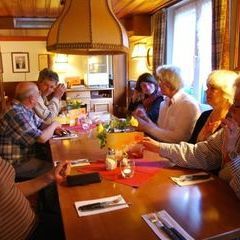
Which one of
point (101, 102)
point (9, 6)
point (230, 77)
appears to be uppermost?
point (9, 6)

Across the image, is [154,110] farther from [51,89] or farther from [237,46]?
[51,89]

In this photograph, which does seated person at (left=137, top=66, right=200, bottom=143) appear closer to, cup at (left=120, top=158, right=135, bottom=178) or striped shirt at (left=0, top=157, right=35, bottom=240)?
cup at (left=120, top=158, right=135, bottom=178)

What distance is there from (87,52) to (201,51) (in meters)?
1.83

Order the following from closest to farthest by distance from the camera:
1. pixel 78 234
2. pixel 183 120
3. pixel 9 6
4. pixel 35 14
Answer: pixel 78 234, pixel 183 120, pixel 9 6, pixel 35 14

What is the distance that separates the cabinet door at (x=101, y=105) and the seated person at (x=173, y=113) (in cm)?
316

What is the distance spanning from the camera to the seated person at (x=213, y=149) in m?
1.51

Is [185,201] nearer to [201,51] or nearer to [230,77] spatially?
[230,77]

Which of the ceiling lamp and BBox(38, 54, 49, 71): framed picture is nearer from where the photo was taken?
the ceiling lamp

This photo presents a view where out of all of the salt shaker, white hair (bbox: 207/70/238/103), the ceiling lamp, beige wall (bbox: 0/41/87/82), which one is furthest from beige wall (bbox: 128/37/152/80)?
the salt shaker

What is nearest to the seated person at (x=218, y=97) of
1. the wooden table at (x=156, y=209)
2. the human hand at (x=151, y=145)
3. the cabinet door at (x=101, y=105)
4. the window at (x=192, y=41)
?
the human hand at (x=151, y=145)

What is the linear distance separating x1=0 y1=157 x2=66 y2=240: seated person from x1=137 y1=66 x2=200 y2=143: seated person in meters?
1.19

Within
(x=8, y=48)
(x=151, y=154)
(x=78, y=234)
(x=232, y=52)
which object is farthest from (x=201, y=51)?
(x=8, y=48)

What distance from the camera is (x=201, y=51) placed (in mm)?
3736

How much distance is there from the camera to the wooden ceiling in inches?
164
